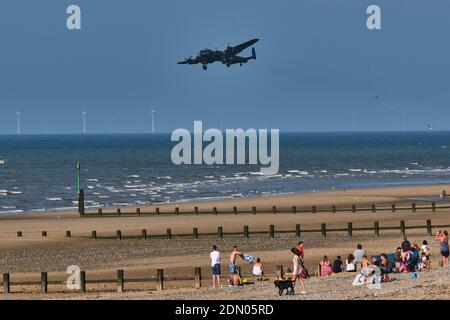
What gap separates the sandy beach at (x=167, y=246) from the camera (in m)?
37.7

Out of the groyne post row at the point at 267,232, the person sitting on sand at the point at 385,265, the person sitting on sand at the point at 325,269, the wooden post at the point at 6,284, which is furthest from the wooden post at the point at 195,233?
the person sitting on sand at the point at 385,265

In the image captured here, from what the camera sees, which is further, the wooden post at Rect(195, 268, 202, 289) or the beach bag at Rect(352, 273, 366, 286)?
the wooden post at Rect(195, 268, 202, 289)

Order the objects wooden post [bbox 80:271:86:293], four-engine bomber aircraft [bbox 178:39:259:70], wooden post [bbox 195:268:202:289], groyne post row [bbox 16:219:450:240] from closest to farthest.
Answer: wooden post [bbox 80:271:86:293]
wooden post [bbox 195:268:202:289]
groyne post row [bbox 16:219:450:240]
four-engine bomber aircraft [bbox 178:39:259:70]

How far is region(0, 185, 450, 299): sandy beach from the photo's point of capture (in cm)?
3769

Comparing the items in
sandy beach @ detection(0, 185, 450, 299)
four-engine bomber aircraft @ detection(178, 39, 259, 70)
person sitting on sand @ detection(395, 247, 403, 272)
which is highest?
four-engine bomber aircraft @ detection(178, 39, 259, 70)

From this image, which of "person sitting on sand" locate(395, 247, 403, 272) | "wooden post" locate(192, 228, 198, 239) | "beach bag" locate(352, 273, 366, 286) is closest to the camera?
"beach bag" locate(352, 273, 366, 286)

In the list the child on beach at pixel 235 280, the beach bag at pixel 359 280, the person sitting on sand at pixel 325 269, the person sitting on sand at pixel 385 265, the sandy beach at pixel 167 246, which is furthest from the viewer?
the person sitting on sand at pixel 325 269

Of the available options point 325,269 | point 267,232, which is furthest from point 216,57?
point 325,269

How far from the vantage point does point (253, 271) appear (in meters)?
40.5

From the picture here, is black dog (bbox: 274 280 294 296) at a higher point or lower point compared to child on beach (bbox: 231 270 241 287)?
higher

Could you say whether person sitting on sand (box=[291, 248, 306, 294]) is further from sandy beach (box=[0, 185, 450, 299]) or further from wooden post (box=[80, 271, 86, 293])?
wooden post (box=[80, 271, 86, 293])

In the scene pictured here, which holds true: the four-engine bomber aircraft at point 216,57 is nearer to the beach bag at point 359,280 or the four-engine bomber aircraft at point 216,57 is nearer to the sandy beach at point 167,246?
the sandy beach at point 167,246

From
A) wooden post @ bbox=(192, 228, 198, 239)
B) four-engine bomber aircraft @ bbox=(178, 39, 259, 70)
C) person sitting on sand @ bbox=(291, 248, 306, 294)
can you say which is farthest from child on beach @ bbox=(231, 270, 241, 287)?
four-engine bomber aircraft @ bbox=(178, 39, 259, 70)
